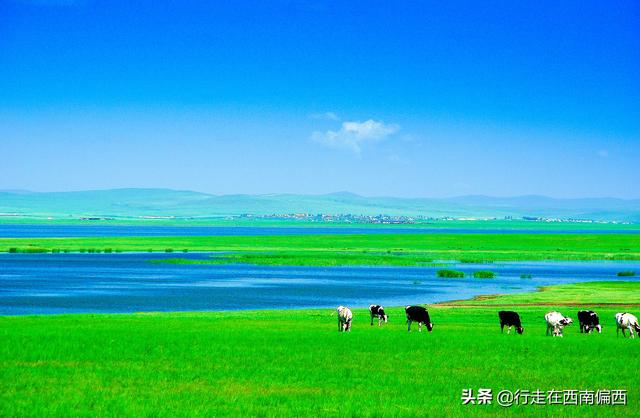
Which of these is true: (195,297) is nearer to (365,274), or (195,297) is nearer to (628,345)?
(365,274)

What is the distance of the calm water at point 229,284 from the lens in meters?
49.0

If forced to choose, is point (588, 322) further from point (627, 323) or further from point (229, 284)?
point (229, 284)

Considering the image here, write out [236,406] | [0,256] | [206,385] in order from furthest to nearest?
[0,256], [206,385], [236,406]

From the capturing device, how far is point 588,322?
31531 millimetres

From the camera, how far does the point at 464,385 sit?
742 inches

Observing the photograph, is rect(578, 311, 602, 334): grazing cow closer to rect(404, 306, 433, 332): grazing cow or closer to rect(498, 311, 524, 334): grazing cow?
rect(498, 311, 524, 334): grazing cow

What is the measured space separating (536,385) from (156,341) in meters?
11.9

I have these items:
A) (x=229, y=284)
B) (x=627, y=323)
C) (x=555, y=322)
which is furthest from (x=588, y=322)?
(x=229, y=284)

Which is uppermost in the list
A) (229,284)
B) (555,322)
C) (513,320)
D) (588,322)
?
(555,322)

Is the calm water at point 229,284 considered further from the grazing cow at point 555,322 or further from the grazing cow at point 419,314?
the grazing cow at point 555,322

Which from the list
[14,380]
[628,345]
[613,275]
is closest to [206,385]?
[14,380]

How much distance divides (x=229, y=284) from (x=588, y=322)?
36.0 metres

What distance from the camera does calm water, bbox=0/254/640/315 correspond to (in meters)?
49.0

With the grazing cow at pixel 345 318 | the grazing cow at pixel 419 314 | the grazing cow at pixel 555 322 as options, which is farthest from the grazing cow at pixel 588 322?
the grazing cow at pixel 345 318
